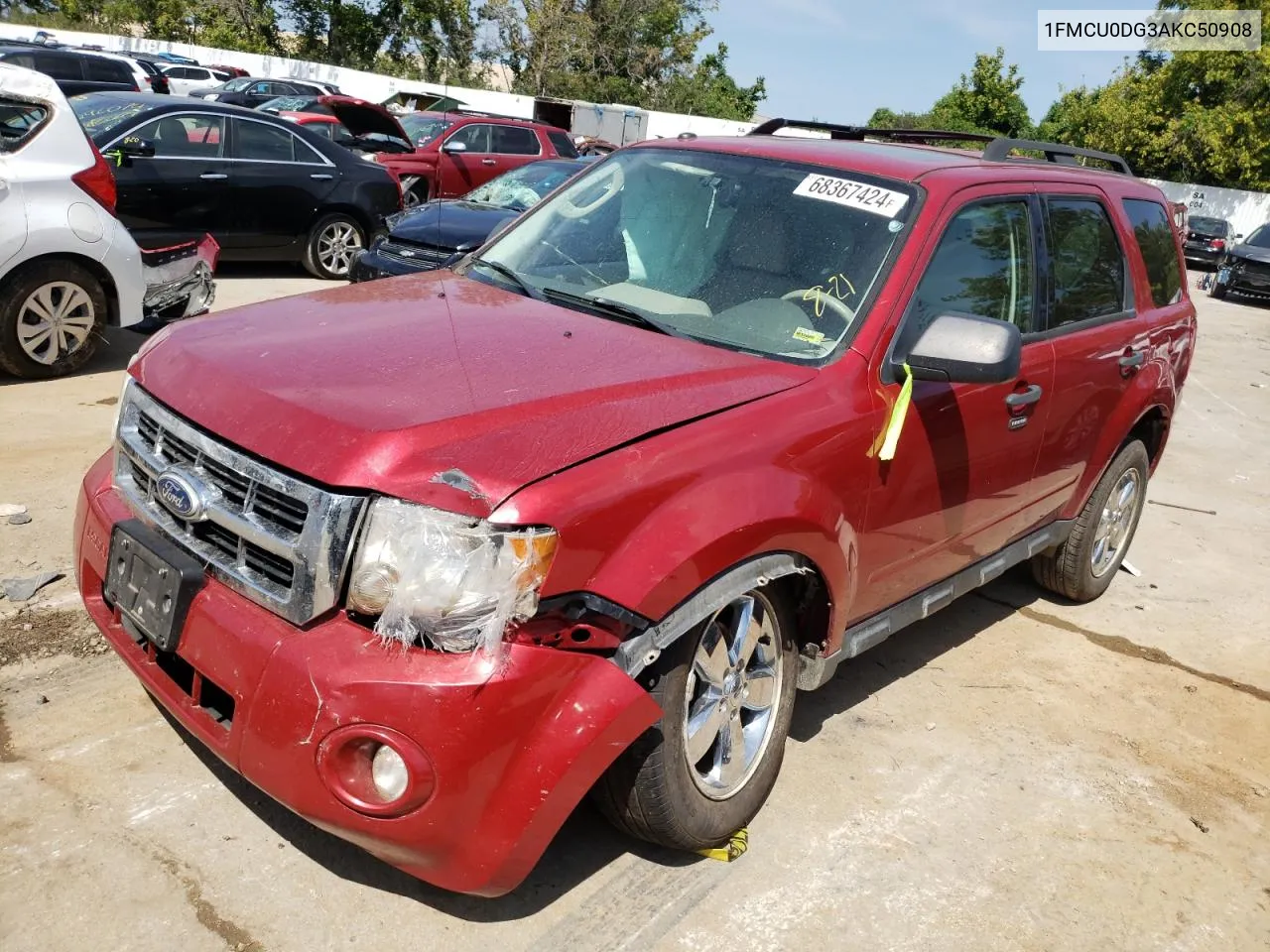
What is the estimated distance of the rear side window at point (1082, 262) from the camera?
14.0 feet

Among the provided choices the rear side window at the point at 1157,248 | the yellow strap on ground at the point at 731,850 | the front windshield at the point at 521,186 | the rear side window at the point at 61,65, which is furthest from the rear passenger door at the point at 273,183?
the rear side window at the point at 61,65

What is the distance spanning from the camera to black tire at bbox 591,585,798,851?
274 cm

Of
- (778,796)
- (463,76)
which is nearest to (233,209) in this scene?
(778,796)

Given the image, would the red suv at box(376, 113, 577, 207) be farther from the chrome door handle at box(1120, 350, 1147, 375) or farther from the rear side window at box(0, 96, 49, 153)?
the chrome door handle at box(1120, 350, 1147, 375)

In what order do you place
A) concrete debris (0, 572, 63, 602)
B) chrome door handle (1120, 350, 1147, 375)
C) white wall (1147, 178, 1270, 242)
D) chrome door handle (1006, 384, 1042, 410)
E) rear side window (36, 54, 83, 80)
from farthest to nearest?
white wall (1147, 178, 1270, 242)
rear side window (36, 54, 83, 80)
chrome door handle (1120, 350, 1147, 375)
concrete debris (0, 572, 63, 602)
chrome door handle (1006, 384, 1042, 410)

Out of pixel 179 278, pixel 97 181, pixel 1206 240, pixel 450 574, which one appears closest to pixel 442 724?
pixel 450 574

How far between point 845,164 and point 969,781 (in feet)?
6.78

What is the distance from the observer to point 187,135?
987 centimetres

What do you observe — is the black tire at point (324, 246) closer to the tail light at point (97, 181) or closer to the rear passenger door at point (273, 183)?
the rear passenger door at point (273, 183)

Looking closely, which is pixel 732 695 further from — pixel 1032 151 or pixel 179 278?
pixel 179 278

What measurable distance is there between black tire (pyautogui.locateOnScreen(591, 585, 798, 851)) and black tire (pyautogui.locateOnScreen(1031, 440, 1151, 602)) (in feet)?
7.92

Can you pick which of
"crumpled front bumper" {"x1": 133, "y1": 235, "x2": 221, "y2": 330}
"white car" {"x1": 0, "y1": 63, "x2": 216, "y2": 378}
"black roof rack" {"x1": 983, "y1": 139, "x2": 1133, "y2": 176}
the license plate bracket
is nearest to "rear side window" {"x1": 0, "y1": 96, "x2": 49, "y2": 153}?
"white car" {"x1": 0, "y1": 63, "x2": 216, "y2": 378}

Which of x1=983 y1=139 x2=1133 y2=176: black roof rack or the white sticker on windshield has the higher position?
x1=983 y1=139 x2=1133 y2=176: black roof rack

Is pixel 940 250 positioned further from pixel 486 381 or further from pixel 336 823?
pixel 336 823
